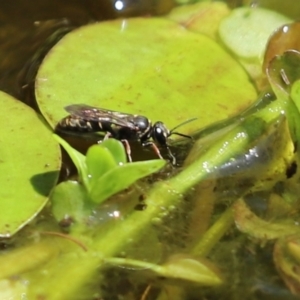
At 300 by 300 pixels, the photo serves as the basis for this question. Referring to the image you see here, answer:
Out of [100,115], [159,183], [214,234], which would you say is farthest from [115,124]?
[214,234]

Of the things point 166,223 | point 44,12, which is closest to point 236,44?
point 44,12

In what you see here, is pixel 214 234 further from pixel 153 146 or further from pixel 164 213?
pixel 153 146

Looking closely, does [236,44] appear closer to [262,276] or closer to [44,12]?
[44,12]

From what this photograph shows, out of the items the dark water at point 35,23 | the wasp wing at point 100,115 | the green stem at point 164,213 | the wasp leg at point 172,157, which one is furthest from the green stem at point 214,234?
the dark water at point 35,23

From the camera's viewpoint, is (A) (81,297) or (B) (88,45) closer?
(A) (81,297)

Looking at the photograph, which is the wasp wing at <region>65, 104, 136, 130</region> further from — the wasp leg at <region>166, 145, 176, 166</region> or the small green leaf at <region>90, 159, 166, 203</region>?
the small green leaf at <region>90, 159, 166, 203</region>

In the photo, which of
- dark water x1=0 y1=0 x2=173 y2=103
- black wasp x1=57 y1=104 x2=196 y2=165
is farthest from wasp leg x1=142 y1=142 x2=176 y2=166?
dark water x1=0 y1=0 x2=173 y2=103
